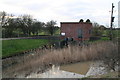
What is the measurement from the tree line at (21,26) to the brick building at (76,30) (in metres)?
8.07

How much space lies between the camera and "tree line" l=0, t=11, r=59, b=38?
20.5 meters

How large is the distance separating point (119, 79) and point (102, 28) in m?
18.5

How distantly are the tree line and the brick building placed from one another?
8.07m

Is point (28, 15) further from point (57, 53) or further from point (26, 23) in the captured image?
point (57, 53)

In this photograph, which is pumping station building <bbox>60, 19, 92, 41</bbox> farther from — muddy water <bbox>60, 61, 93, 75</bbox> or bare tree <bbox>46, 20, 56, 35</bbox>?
muddy water <bbox>60, 61, 93, 75</bbox>

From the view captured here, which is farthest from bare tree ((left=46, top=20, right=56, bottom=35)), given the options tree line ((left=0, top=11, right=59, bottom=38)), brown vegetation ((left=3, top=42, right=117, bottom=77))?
brown vegetation ((left=3, top=42, right=117, bottom=77))

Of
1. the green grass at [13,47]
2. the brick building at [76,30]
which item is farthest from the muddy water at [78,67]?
the brick building at [76,30]

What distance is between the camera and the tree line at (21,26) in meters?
20.5

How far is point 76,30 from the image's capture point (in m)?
19.8

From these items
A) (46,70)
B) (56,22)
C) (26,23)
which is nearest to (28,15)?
(26,23)

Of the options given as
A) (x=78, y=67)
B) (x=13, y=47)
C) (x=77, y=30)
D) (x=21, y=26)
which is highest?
(x=21, y=26)

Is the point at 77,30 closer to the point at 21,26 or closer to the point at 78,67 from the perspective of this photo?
the point at 21,26

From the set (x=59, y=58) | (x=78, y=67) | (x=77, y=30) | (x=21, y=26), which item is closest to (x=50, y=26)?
(x=21, y=26)

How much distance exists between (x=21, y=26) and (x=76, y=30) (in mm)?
10486
